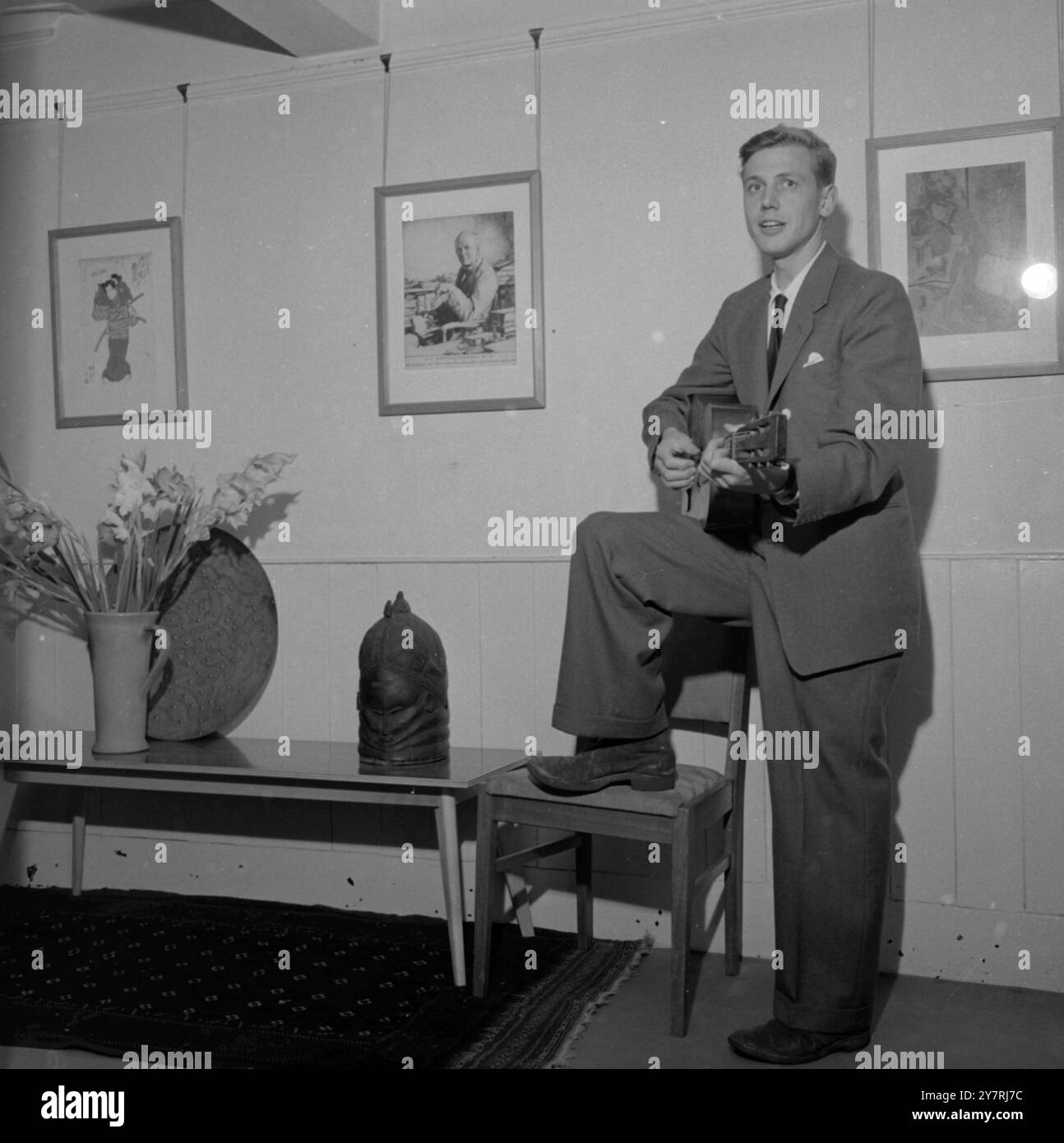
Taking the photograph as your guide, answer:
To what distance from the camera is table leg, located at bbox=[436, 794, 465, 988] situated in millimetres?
3061

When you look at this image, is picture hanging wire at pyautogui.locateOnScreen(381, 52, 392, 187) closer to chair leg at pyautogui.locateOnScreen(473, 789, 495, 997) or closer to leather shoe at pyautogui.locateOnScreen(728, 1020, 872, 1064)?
chair leg at pyautogui.locateOnScreen(473, 789, 495, 997)

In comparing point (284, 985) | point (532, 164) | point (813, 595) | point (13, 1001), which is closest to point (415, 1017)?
point (284, 985)

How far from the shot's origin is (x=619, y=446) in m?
3.48

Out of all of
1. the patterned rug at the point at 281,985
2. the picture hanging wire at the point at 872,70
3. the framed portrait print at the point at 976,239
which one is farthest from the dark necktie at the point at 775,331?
the patterned rug at the point at 281,985

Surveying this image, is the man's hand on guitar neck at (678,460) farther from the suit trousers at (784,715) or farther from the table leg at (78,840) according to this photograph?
the table leg at (78,840)

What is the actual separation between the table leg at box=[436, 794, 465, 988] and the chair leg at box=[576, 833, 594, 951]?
414 mm

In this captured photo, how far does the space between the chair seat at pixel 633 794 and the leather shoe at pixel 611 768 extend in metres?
0.02

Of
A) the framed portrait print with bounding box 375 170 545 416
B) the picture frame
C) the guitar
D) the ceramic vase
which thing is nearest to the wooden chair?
the guitar

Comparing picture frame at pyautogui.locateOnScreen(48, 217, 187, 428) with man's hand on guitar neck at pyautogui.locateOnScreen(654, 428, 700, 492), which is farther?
picture frame at pyautogui.locateOnScreen(48, 217, 187, 428)

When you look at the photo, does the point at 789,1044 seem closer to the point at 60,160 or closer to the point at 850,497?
the point at 850,497

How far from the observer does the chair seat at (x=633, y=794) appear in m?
2.73

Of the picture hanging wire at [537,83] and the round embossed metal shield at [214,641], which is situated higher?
the picture hanging wire at [537,83]

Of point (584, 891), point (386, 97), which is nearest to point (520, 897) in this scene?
point (584, 891)

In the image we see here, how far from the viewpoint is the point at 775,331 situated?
2.74 meters
